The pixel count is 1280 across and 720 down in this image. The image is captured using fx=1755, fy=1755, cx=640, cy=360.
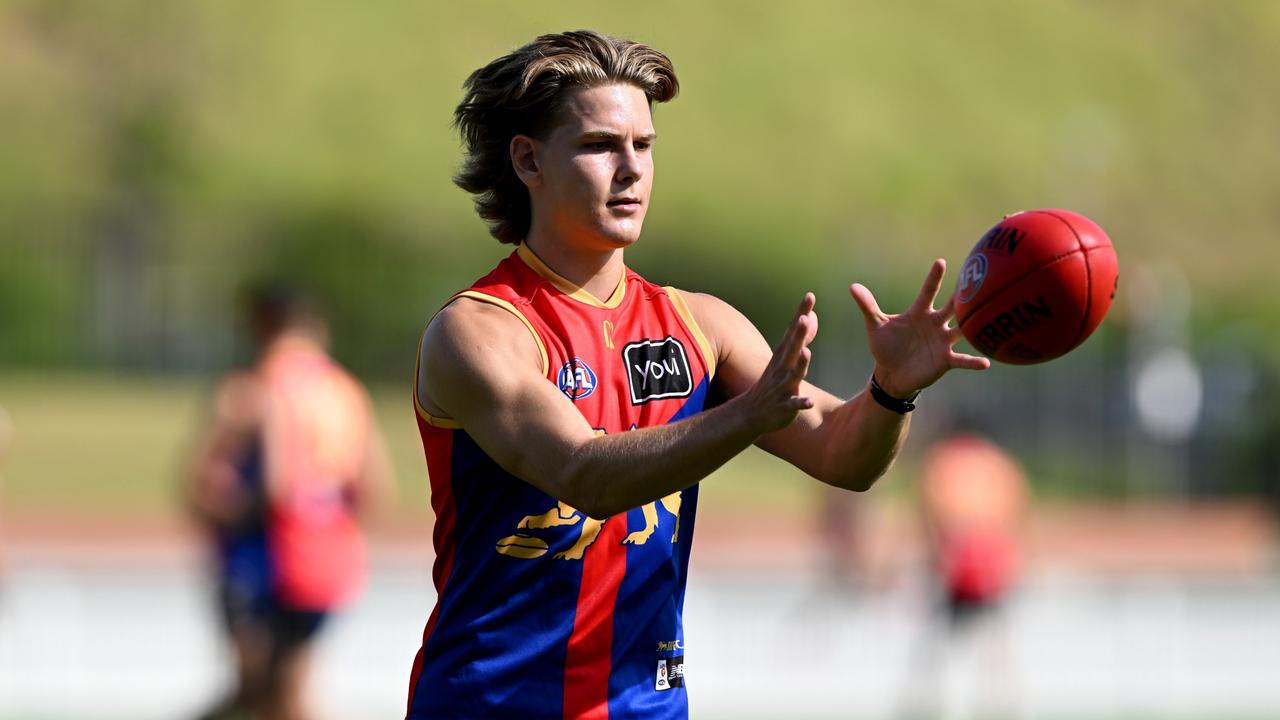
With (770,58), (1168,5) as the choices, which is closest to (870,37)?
(770,58)

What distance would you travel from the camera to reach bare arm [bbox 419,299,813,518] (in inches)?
127

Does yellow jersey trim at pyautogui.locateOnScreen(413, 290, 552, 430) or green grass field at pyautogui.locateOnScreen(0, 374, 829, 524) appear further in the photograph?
green grass field at pyautogui.locateOnScreen(0, 374, 829, 524)

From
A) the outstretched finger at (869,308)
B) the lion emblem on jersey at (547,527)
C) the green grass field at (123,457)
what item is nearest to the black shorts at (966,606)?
the outstretched finger at (869,308)

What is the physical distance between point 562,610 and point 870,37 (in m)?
84.0

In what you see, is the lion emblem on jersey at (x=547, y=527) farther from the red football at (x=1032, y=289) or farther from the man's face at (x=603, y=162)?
the red football at (x=1032, y=289)

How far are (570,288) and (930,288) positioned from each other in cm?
75

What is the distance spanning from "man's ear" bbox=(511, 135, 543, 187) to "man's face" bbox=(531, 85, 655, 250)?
7 cm

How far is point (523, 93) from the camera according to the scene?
3.64 m

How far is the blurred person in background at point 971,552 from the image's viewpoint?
1077 cm

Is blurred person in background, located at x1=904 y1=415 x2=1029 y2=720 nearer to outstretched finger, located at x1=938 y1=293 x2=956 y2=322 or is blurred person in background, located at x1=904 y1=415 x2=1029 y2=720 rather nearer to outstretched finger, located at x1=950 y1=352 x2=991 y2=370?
outstretched finger, located at x1=938 y1=293 x2=956 y2=322

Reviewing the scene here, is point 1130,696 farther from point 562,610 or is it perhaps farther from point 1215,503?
point 1215,503

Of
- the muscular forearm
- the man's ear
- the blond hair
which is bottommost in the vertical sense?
the muscular forearm

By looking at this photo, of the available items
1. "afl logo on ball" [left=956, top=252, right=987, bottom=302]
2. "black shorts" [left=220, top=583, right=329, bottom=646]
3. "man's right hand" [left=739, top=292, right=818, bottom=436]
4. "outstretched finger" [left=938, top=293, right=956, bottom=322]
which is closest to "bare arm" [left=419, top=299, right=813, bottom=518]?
"man's right hand" [left=739, top=292, right=818, bottom=436]

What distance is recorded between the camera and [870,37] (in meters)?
85.2
